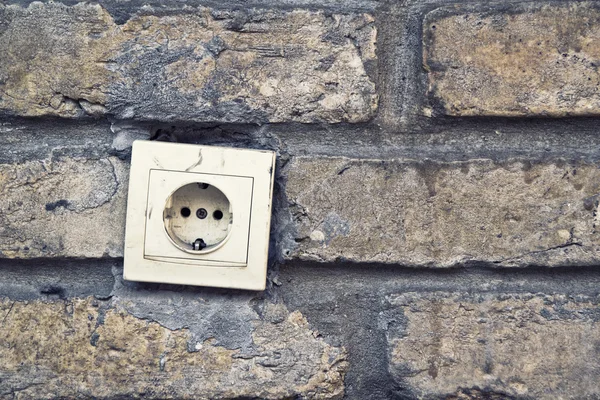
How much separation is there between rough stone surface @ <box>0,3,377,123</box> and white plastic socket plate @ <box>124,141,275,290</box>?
5 centimetres

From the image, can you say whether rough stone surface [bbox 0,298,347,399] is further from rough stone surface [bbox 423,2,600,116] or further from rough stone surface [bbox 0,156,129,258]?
rough stone surface [bbox 423,2,600,116]

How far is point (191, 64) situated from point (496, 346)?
482 mm

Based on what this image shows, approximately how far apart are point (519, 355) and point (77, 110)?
0.59m

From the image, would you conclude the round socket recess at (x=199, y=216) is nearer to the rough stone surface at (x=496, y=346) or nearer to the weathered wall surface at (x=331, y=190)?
the weathered wall surface at (x=331, y=190)

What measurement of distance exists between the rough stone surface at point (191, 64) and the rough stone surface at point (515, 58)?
0.28ft

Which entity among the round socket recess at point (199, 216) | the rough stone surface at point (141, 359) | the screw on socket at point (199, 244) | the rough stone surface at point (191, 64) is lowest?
the rough stone surface at point (141, 359)

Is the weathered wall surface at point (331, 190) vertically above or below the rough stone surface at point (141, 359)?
above

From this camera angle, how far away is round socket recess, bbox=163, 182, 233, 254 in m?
0.65

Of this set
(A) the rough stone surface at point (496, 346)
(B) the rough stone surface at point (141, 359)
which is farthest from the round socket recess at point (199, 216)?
(A) the rough stone surface at point (496, 346)

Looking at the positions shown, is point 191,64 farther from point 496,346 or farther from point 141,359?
point 496,346

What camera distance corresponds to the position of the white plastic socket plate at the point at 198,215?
25.0 inches

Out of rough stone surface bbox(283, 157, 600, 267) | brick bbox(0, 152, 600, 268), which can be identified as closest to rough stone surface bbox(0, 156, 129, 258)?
brick bbox(0, 152, 600, 268)

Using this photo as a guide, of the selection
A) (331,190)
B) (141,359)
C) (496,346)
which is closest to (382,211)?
(331,190)

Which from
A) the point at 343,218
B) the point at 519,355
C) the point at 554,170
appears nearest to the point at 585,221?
the point at 554,170
